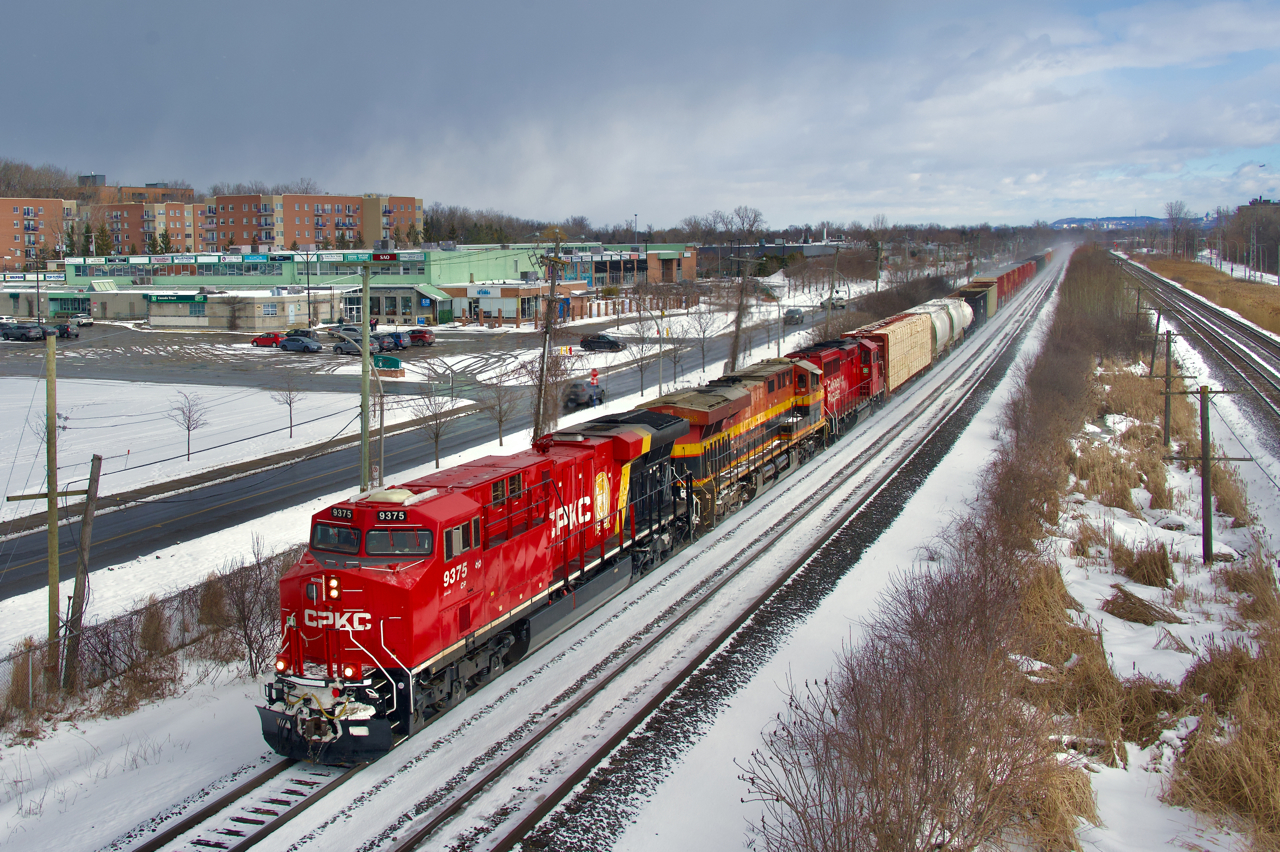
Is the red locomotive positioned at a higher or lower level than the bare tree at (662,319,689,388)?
lower

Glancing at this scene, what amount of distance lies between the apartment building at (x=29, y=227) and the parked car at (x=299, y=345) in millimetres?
109818

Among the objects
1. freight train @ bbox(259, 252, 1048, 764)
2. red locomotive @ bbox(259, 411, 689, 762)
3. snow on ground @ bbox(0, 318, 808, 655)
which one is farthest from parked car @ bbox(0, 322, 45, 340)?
red locomotive @ bbox(259, 411, 689, 762)

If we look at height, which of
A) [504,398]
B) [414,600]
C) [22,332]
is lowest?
[414,600]

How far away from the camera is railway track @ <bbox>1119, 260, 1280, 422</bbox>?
48.2 metres

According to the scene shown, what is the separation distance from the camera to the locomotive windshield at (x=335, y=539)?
1347cm

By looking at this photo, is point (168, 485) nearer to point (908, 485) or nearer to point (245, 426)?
point (245, 426)

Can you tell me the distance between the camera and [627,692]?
625 inches

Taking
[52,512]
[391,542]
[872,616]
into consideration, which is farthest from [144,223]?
[872,616]

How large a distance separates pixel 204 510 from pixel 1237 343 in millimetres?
68679

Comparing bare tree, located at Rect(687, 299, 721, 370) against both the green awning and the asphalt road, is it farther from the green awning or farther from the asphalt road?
the asphalt road

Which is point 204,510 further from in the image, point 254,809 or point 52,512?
point 254,809

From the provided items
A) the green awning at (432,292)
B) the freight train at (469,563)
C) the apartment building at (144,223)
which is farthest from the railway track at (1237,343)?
the apartment building at (144,223)

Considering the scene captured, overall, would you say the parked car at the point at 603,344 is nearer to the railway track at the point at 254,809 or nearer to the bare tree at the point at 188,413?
the bare tree at the point at 188,413

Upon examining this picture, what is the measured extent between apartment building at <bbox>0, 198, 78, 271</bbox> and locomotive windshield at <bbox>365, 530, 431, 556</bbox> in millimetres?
171126
